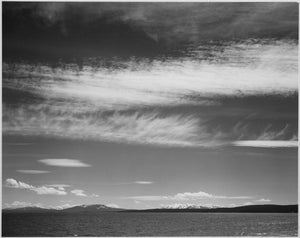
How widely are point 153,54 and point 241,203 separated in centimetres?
309

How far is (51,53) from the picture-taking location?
24.7 feet

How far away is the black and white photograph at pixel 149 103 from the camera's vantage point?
24.2 feet

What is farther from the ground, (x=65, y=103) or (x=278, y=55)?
(x=278, y=55)

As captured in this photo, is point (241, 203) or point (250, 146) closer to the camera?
point (250, 146)

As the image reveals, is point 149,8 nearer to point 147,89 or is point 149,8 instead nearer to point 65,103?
point 147,89

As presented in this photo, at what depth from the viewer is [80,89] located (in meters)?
7.59

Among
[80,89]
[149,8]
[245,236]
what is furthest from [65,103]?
[245,236]

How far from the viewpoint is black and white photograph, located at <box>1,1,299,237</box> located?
7371mm

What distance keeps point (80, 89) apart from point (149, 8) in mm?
1717

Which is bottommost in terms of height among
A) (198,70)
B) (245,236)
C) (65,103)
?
(245,236)

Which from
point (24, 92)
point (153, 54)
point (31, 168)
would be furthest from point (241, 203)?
point (24, 92)

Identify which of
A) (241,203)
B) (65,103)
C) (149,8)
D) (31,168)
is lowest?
(241,203)

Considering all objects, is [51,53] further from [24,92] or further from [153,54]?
[153,54]

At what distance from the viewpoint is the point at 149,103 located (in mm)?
7773
